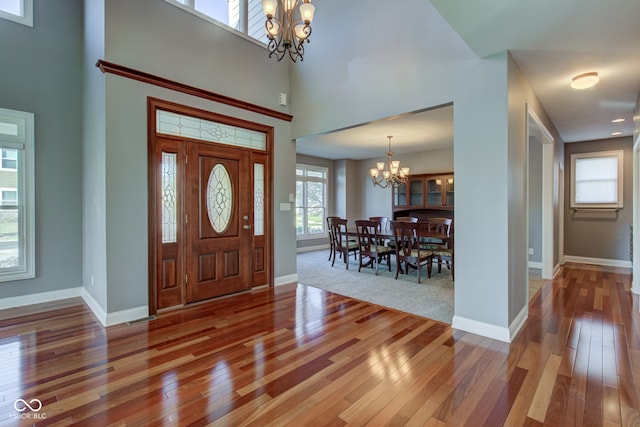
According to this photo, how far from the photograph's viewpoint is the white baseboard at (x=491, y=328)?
106 inches

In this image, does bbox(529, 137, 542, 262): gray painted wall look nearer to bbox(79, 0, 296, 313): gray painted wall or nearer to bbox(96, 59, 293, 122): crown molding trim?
bbox(96, 59, 293, 122): crown molding trim

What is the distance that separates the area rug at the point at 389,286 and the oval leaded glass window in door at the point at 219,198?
1618mm

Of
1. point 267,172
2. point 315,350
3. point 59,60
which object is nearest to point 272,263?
point 267,172

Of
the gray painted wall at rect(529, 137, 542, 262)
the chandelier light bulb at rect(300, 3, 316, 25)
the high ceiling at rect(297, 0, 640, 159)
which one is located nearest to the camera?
the high ceiling at rect(297, 0, 640, 159)

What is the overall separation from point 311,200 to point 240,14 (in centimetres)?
501

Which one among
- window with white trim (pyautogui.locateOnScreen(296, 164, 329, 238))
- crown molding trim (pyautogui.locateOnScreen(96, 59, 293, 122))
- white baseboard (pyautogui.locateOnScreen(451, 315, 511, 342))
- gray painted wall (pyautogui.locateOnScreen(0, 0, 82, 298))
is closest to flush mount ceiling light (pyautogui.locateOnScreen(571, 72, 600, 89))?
white baseboard (pyautogui.locateOnScreen(451, 315, 511, 342))

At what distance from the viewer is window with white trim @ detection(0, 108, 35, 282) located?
3.46m

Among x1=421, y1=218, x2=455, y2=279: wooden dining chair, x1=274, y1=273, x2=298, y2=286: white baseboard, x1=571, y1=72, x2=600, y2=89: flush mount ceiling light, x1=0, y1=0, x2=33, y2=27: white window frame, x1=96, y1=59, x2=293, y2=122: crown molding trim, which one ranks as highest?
x1=0, y1=0, x2=33, y2=27: white window frame

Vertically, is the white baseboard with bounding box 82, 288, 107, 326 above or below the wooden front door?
below

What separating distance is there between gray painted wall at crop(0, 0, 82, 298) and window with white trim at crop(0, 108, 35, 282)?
0.22 feet

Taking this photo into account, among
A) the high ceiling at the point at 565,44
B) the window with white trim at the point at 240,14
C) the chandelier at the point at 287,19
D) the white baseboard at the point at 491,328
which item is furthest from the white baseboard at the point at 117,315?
the high ceiling at the point at 565,44

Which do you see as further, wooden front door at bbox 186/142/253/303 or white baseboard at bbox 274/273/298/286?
white baseboard at bbox 274/273/298/286

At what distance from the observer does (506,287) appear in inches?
106

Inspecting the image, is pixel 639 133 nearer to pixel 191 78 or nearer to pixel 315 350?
pixel 315 350
